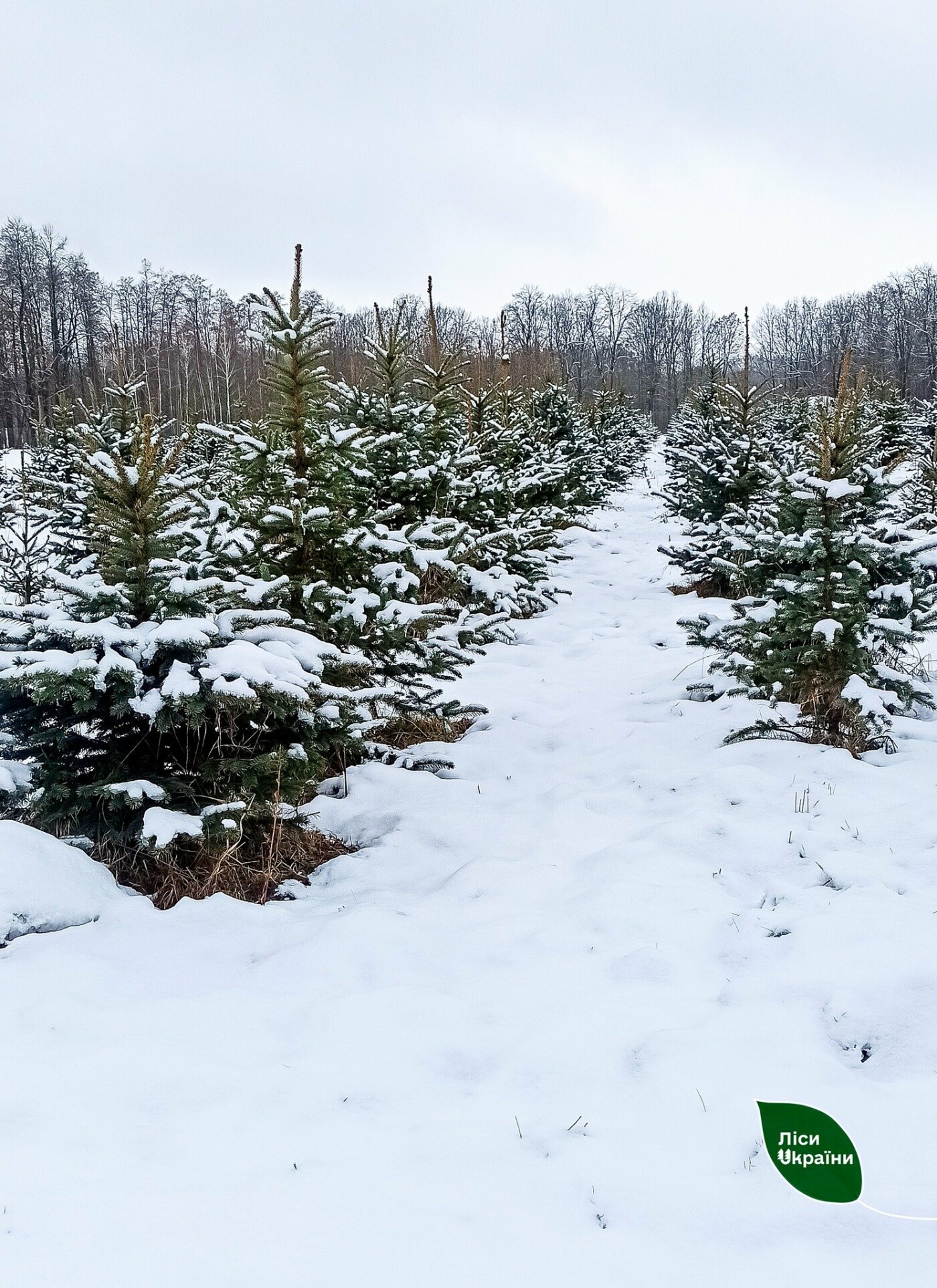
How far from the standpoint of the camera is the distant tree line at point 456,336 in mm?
40250

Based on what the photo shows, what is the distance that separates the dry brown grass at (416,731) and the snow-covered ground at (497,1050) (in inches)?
43.0

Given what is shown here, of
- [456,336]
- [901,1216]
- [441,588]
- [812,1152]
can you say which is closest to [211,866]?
[812,1152]

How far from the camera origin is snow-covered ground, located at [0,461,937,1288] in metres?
1.76

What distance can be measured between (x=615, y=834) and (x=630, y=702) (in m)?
2.20

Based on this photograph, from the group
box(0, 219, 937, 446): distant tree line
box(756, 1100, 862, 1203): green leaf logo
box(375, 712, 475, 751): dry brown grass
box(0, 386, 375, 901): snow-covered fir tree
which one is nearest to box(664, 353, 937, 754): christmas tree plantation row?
box(375, 712, 475, 751): dry brown grass

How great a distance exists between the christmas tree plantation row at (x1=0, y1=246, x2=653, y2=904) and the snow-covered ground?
0.36 m

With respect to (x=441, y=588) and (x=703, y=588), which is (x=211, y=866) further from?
(x=703, y=588)

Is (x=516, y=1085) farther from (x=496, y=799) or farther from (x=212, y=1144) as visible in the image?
(x=496, y=799)

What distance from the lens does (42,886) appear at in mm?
3078

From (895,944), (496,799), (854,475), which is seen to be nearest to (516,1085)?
(895,944)

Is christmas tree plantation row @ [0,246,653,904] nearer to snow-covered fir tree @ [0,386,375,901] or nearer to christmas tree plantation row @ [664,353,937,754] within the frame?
snow-covered fir tree @ [0,386,375,901]

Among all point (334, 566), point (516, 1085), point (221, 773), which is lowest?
point (516, 1085)

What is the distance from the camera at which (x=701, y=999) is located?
2.62m

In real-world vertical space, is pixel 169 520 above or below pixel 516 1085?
above
